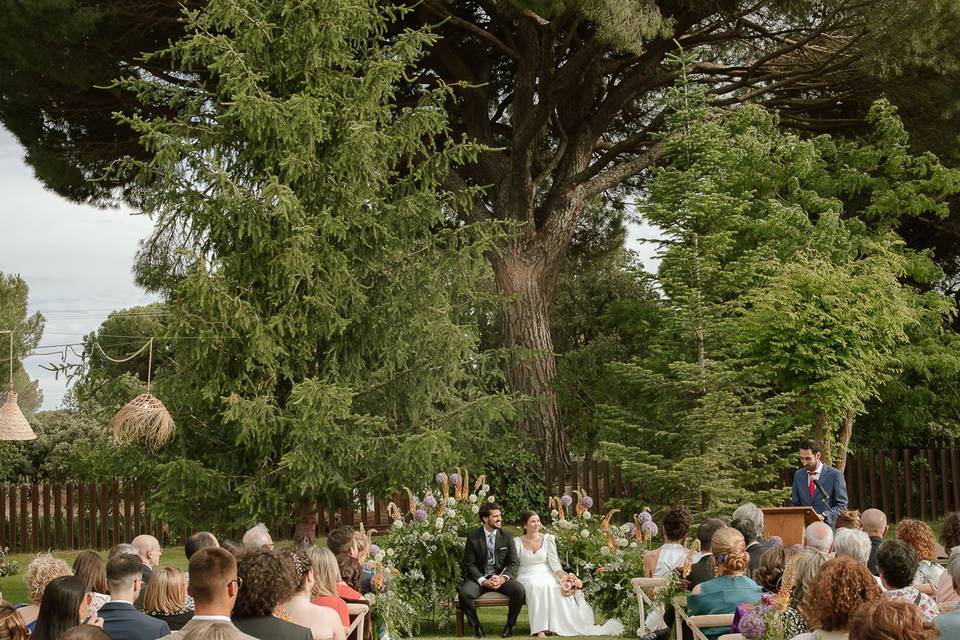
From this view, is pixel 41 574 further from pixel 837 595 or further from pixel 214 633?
pixel 837 595

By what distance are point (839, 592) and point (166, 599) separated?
10.6 ft

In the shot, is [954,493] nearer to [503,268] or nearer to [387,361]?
[503,268]

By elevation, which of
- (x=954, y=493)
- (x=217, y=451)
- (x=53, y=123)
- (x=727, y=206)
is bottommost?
(x=954, y=493)

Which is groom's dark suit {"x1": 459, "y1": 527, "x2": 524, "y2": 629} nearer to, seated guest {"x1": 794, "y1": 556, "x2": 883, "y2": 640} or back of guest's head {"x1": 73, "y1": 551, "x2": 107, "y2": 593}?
back of guest's head {"x1": 73, "y1": 551, "x2": 107, "y2": 593}

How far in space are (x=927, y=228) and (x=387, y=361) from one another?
11.8 metres

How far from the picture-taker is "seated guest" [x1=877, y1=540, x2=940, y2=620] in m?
4.96

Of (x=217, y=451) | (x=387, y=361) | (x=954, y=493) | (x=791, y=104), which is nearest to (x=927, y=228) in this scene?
(x=791, y=104)

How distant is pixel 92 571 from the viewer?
5.35 metres

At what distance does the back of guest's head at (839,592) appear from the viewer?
3996 mm

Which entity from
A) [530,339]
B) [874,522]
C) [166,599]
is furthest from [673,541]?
[530,339]

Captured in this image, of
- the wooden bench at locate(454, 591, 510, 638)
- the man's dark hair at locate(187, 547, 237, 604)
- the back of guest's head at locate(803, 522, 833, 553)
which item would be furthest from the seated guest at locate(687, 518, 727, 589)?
the man's dark hair at locate(187, 547, 237, 604)

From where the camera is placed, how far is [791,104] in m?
18.8

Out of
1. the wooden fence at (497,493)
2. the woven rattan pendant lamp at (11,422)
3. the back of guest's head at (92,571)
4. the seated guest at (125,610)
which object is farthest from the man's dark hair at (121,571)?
the wooden fence at (497,493)

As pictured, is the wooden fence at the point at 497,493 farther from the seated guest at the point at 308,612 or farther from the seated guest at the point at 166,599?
the seated guest at the point at 166,599
